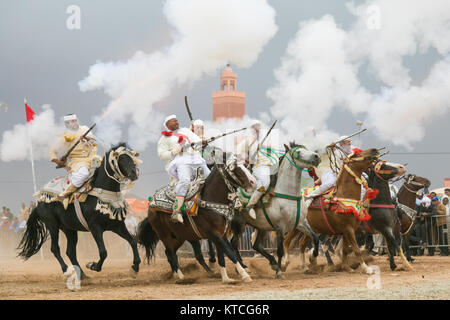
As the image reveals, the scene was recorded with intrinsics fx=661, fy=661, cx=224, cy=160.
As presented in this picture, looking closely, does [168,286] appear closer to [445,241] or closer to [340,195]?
[340,195]

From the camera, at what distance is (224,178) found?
11930mm

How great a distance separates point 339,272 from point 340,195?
65.8 inches

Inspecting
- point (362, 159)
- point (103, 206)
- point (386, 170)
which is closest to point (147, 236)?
point (103, 206)

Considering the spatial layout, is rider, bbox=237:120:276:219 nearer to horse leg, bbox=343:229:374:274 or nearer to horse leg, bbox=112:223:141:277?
horse leg, bbox=343:229:374:274

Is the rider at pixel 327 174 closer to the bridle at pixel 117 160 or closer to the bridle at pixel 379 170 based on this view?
the bridle at pixel 379 170

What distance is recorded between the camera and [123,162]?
1225cm

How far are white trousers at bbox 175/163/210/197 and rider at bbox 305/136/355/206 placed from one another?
10.0ft

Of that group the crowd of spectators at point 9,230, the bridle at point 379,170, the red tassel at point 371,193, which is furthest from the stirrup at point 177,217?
the crowd of spectators at point 9,230

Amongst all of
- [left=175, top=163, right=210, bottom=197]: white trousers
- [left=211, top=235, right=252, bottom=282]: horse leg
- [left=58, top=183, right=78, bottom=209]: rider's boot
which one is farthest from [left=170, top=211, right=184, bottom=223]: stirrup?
[left=58, top=183, right=78, bottom=209]: rider's boot

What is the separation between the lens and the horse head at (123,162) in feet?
40.0

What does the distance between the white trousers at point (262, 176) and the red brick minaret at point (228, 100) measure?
340 centimetres

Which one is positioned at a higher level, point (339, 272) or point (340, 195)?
point (340, 195)
